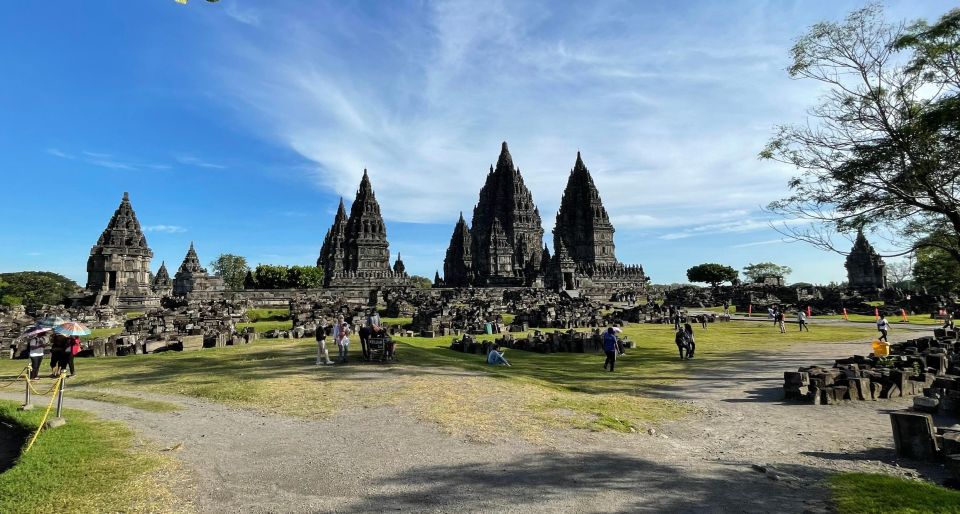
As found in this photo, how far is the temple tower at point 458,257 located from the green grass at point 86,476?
72303mm

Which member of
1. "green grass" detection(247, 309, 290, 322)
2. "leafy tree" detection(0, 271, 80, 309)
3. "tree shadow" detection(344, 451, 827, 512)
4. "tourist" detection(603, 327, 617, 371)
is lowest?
"tree shadow" detection(344, 451, 827, 512)

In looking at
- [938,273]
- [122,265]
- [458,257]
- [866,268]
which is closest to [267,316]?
[122,265]

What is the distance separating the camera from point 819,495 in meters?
5.31

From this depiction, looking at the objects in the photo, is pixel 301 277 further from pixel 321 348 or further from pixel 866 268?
pixel 866 268

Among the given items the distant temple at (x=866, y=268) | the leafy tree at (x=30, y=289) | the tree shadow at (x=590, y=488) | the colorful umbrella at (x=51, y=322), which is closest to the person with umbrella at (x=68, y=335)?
the colorful umbrella at (x=51, y=322)

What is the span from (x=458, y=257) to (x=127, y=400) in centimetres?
7383

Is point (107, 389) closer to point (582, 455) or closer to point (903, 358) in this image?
point (582, 455)

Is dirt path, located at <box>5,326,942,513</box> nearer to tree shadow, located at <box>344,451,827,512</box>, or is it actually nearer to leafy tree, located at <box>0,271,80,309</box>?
tree shadow, located at <box>344,451,827,512</box>

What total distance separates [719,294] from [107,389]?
61183 millimetres

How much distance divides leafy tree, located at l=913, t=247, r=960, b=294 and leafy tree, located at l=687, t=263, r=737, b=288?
30774mm

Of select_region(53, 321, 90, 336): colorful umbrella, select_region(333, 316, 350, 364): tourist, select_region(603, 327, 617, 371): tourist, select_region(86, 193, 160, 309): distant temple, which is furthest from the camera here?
select_region(86, 193, 160, 309): distant temple

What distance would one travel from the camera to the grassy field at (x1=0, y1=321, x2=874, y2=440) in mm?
8789

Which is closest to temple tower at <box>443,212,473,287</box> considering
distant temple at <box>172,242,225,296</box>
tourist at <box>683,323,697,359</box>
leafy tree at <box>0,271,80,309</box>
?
distant temple at <box>172,242,225,296</box>

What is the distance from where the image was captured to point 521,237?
3265 inches
